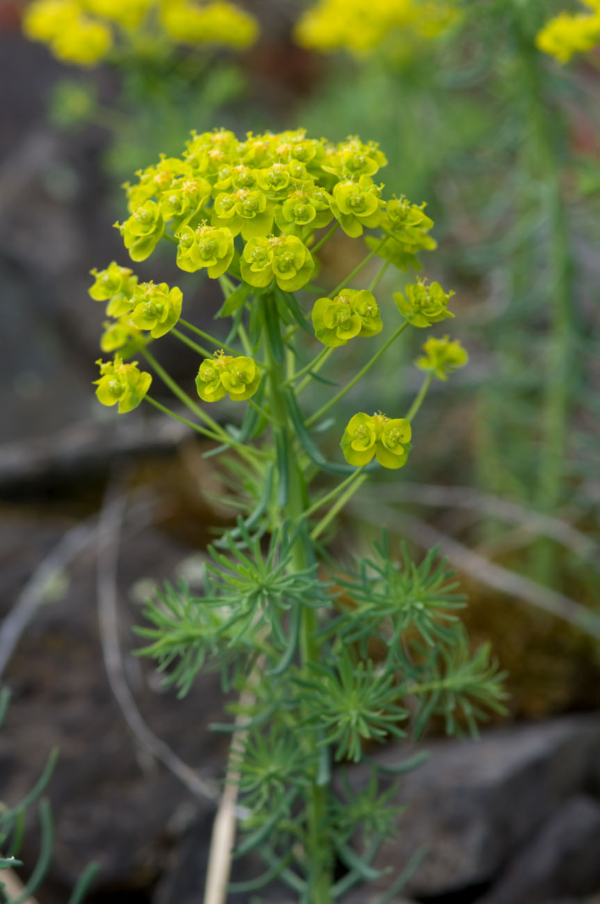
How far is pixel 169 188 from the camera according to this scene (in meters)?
0.86

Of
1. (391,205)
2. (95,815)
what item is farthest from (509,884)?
(391,205)

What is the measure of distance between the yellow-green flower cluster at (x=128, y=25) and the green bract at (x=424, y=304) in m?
1.69

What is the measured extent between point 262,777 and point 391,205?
2.53 feet

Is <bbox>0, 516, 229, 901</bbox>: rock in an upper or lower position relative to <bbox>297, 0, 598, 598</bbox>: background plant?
lower

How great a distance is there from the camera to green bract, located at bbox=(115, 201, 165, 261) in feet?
2.72

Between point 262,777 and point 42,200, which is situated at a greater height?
point 42,200

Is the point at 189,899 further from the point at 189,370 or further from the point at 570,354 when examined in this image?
the point at 189,370

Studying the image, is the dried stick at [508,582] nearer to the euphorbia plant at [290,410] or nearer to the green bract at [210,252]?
the euphorbia plant at [290,410]

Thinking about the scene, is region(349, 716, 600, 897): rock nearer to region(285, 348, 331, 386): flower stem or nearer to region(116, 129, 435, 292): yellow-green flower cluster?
region(285, 348, 331, 386): flower stem

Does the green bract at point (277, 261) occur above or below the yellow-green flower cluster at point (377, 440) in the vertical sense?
above

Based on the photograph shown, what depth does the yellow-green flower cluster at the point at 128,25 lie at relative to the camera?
6.91 ft

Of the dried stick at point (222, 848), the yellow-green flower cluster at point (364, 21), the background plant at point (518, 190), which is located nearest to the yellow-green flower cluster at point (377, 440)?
the dried stick at point (222, 848)

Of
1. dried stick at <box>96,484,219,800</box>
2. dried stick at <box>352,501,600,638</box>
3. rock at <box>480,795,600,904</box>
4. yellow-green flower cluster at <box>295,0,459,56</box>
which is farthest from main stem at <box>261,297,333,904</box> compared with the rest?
yellow-green flower cluster at <box>295,0,459,56</box>

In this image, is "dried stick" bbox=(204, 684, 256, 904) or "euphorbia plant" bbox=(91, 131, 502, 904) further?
"dried stick" bbox=(204, 684, 256, 904)
